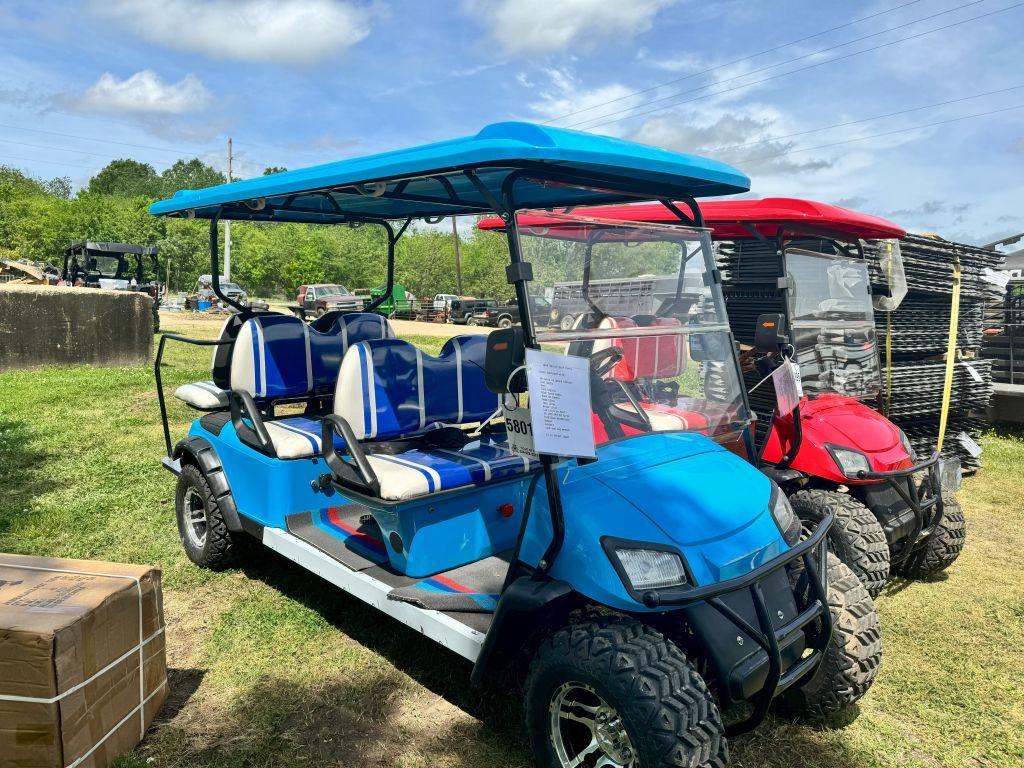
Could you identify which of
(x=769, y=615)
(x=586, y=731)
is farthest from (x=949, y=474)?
(x=586, y=731)

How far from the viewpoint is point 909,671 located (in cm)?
323

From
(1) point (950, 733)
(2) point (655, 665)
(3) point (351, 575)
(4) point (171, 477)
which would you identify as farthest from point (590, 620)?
(4) point (171, 477)

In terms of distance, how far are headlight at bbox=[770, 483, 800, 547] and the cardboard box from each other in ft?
7.17

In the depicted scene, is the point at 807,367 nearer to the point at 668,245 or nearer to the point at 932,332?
the point at 668,245

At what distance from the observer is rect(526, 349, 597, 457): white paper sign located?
7.07 ft

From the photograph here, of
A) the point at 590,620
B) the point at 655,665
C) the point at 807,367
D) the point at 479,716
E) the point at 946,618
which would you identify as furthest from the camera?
the point at 807,367

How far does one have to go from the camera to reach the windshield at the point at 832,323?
165 inches

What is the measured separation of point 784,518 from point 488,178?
1685 mm

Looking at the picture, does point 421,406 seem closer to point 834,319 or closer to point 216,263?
point 216,263

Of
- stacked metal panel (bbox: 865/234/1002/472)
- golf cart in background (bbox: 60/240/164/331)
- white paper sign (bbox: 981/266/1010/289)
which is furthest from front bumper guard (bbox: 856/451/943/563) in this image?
golf cart in background (bbox: 60/240/164/331)

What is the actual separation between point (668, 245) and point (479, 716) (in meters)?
1.96

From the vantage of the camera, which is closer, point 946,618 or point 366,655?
point 366,655

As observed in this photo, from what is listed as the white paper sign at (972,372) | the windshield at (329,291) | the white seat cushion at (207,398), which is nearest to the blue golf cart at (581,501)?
the white seat cushion at (207,398)

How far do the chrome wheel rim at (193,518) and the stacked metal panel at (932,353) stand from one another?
469cm
